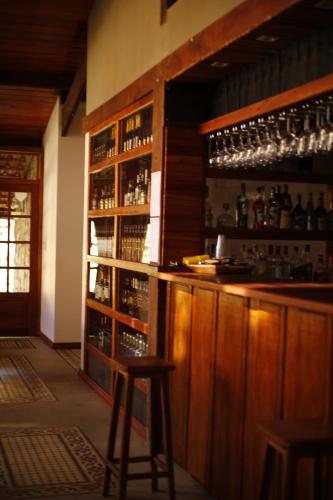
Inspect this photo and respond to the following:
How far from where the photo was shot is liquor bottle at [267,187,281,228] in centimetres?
549

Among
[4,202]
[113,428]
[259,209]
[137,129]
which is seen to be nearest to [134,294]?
[259,209]

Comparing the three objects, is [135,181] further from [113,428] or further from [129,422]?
[129,422]

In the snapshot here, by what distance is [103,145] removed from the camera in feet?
22.0

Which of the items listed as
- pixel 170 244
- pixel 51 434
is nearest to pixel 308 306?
pixel 170 244

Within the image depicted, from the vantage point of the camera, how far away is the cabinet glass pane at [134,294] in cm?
541

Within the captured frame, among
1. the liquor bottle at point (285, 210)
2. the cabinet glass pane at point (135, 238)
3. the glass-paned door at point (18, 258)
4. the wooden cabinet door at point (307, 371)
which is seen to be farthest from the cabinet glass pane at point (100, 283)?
the glass-paned door at point (18, 258)

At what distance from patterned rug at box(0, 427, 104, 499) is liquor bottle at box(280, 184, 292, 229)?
2.06 metres

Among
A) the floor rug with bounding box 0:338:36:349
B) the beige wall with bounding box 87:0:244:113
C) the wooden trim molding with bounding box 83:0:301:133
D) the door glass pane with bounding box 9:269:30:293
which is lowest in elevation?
the floor rug with bounding box 0:338:36:349

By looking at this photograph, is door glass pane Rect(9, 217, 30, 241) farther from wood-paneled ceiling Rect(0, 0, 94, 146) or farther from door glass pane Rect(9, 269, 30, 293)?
wood-paneled ceiling Rect(0, 0, 94, 146)

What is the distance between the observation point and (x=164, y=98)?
4.90m

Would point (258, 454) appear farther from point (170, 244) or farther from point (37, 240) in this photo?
point (37, 240)

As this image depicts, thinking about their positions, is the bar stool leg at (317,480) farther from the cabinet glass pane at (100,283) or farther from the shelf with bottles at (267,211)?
the cabinet glass pane at (100,283)

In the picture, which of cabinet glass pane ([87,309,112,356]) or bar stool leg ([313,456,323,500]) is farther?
cabinet glass pane ([87,309,112,356])

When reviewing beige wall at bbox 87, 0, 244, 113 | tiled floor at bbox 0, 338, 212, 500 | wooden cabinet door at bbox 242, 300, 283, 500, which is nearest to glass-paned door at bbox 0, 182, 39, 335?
tiled floor at bbox 0, 338, 212, 500
